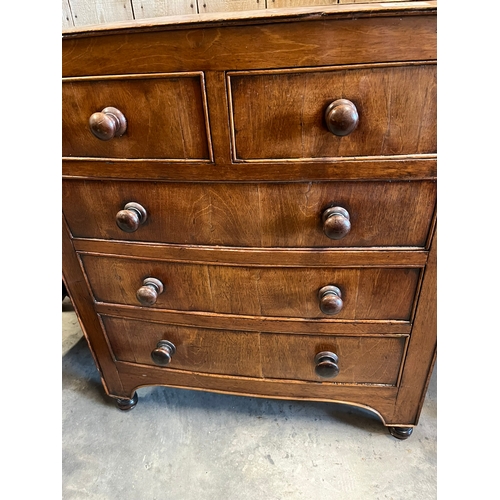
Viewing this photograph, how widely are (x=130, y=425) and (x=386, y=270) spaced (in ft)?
2.78

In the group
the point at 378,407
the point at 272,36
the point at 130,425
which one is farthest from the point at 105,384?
the point at 272,36

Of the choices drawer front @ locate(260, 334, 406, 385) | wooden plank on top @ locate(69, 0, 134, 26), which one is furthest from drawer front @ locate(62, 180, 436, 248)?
wooden plank on top @ locate(69, 0, 134, 26)

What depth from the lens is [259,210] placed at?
0.66m

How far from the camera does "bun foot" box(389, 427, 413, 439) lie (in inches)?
35.8

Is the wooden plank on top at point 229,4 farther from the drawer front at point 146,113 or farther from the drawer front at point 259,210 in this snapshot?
the drawer front at point 259,210

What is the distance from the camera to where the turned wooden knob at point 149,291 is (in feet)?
2.45

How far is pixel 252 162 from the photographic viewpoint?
2.01 ft

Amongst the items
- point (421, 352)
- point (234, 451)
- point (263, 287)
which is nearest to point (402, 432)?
point (421, 352)

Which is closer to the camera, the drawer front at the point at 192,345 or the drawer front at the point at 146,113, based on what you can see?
the drawer front at the point at 146,113

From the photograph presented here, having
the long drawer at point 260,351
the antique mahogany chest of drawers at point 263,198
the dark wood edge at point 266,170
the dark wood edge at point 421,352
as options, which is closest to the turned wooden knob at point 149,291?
the antique mahogany chest of drawers at point 263,198

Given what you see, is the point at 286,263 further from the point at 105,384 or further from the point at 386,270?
the point at 105,384

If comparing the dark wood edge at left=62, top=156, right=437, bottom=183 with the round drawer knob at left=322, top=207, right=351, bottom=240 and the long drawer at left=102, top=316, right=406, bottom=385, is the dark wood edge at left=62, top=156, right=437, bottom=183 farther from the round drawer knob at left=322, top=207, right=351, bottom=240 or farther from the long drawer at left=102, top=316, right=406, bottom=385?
the long drawer at left=102, top=316, right=406, bottom=385

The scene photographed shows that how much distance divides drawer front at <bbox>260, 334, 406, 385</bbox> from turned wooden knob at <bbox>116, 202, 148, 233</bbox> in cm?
38

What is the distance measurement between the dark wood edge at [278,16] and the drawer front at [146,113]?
2.8 inches
